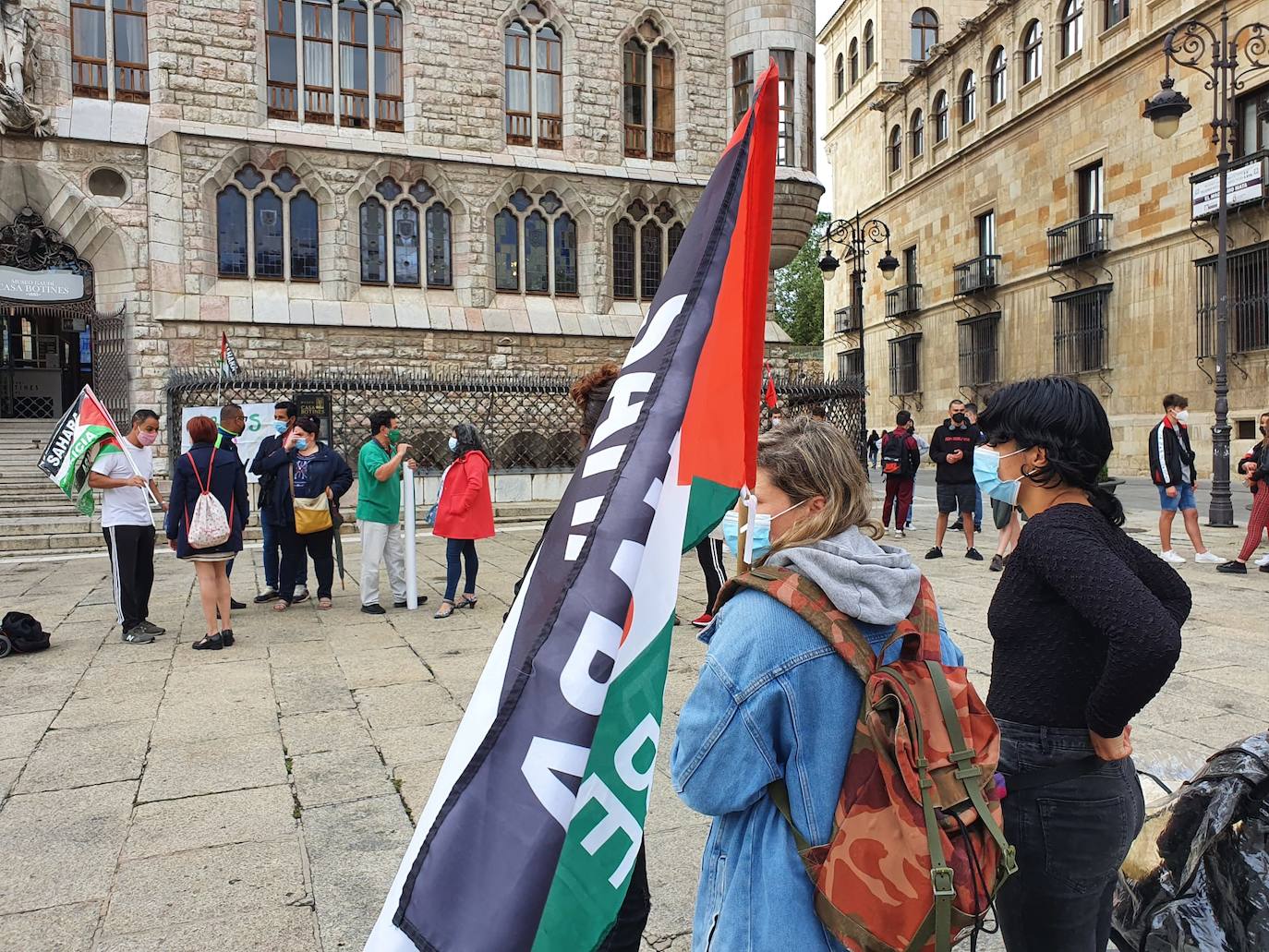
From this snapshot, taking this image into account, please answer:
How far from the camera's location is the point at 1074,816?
1884mm

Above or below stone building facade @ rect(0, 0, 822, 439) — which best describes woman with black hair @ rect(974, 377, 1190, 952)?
below

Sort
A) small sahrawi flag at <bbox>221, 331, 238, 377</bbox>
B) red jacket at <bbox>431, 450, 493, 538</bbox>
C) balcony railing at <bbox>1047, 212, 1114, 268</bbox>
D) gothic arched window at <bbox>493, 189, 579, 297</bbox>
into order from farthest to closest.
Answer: balcony railing at <bbox>1047, 212, 1114, 268</bbox>, gothic arched window at <bbox>493, 189, 579, 297</bbox>, small sahrawi flag at <bbox>221, 331, 238, 377</bbox>, red jacket at <bbox>431, 450, 493, 538</bbox>

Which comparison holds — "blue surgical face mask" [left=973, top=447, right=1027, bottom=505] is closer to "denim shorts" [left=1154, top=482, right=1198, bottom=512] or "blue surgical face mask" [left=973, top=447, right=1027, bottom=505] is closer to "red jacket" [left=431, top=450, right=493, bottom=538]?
"red jacket" [left=431, top=450, right=493, bottom=538]

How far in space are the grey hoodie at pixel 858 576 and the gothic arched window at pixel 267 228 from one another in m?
20.6

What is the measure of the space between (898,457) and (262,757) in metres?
9.57

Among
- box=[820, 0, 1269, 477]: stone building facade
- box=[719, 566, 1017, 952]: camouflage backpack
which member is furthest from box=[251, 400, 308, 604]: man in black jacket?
box=[820, 0, 1269, 477]: stone building facade

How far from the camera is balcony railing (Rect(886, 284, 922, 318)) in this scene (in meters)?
35.8

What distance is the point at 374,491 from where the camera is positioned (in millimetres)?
8117

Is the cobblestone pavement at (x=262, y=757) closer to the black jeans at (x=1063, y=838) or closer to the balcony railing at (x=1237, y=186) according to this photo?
the black jeans at (x=1063, y=838)

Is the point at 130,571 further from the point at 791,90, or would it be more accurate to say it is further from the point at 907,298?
the point at 907,298

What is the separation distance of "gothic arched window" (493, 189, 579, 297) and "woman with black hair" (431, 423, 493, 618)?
1459cm

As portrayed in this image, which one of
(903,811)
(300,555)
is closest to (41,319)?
(300,555)

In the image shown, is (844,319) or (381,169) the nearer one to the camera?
(381,169)

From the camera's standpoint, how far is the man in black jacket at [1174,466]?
970 cm
